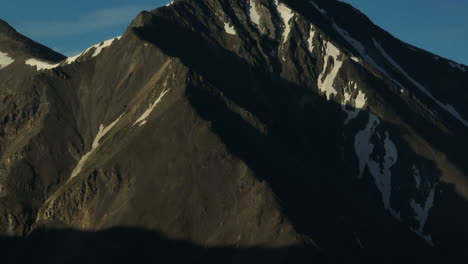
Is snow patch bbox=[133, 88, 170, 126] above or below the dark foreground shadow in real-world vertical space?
above

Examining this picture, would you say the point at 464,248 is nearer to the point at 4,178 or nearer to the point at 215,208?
the point at 215,208

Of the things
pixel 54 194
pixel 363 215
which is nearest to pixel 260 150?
pixel 363 215

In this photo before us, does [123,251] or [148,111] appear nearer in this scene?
[123,251]

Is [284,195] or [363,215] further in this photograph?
[363,215]

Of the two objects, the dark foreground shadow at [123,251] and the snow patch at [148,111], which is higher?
the snow patch at [148,111]

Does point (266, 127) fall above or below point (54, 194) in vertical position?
above

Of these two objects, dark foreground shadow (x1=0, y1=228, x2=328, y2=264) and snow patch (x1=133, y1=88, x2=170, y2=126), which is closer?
dark foreground shadow (x1=0, y1=228, x2=328, y2=264)

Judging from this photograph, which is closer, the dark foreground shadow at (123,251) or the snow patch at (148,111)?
the dark foreground shadow at (123,251)

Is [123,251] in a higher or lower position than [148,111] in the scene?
lower
